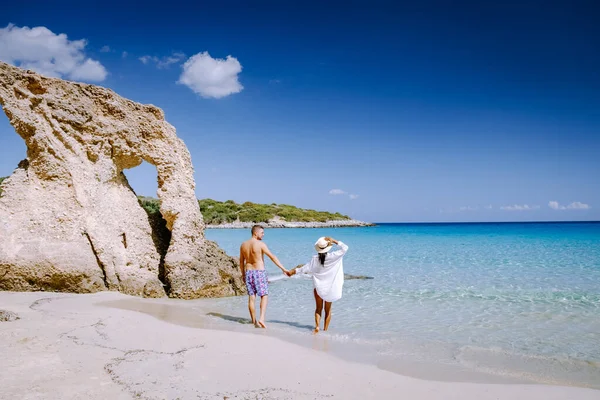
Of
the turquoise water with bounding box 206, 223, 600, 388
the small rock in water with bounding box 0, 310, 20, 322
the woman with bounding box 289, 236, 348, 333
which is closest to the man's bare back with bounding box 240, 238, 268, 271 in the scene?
the woman with bounding box 289, 236, 348, 333

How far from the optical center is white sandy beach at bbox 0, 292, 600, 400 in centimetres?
372

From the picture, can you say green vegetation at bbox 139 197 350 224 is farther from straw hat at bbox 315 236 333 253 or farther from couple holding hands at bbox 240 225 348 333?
straw hat at bbox 315 236 333 253

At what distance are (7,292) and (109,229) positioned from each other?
88.4 inches

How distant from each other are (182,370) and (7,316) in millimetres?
3316

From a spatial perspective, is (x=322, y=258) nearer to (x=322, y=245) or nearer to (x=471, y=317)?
(x=322, y=245)

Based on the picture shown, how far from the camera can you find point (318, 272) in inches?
274

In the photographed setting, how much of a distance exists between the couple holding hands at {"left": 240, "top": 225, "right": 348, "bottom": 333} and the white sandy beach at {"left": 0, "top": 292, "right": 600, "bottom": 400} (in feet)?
4.00

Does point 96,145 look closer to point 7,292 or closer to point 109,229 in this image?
point 109,229

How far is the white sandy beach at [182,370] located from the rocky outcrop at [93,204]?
2.51 m

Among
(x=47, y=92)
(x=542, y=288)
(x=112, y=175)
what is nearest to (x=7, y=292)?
(x=112, y=175)

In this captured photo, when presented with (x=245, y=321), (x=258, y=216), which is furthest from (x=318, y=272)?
(x=258, y=216)

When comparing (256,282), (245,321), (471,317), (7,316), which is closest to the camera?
(7,316)

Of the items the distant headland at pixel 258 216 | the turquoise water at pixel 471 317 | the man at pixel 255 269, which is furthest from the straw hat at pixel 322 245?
the distant headland at pixel 258 216

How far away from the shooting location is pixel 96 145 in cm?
945
